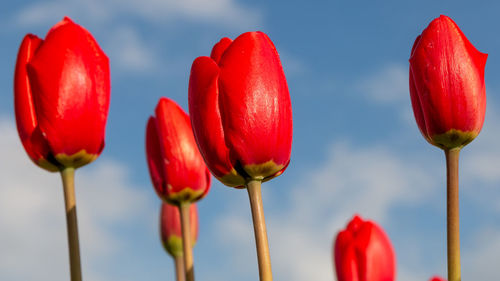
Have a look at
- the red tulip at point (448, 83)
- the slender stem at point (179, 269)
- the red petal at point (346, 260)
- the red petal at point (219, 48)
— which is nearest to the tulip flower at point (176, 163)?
the slender stem at point (179, 269)

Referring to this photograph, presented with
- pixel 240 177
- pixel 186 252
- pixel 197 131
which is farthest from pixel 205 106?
pixel 186 252

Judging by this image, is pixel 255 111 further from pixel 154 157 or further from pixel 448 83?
pixel 154 157

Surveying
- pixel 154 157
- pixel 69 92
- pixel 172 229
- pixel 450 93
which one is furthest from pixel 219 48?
pixel 172 229

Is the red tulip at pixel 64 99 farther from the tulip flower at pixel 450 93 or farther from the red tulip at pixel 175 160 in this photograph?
the tulip flower at pixel 450 93

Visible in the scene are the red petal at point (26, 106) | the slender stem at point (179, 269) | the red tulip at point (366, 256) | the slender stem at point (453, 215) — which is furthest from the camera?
the slender stem at point (179, 269)

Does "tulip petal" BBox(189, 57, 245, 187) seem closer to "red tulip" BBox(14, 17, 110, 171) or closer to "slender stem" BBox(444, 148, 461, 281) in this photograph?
"red tulip" BBox(14, 17, 110, 171)

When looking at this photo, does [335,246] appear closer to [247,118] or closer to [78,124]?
[247,118]
